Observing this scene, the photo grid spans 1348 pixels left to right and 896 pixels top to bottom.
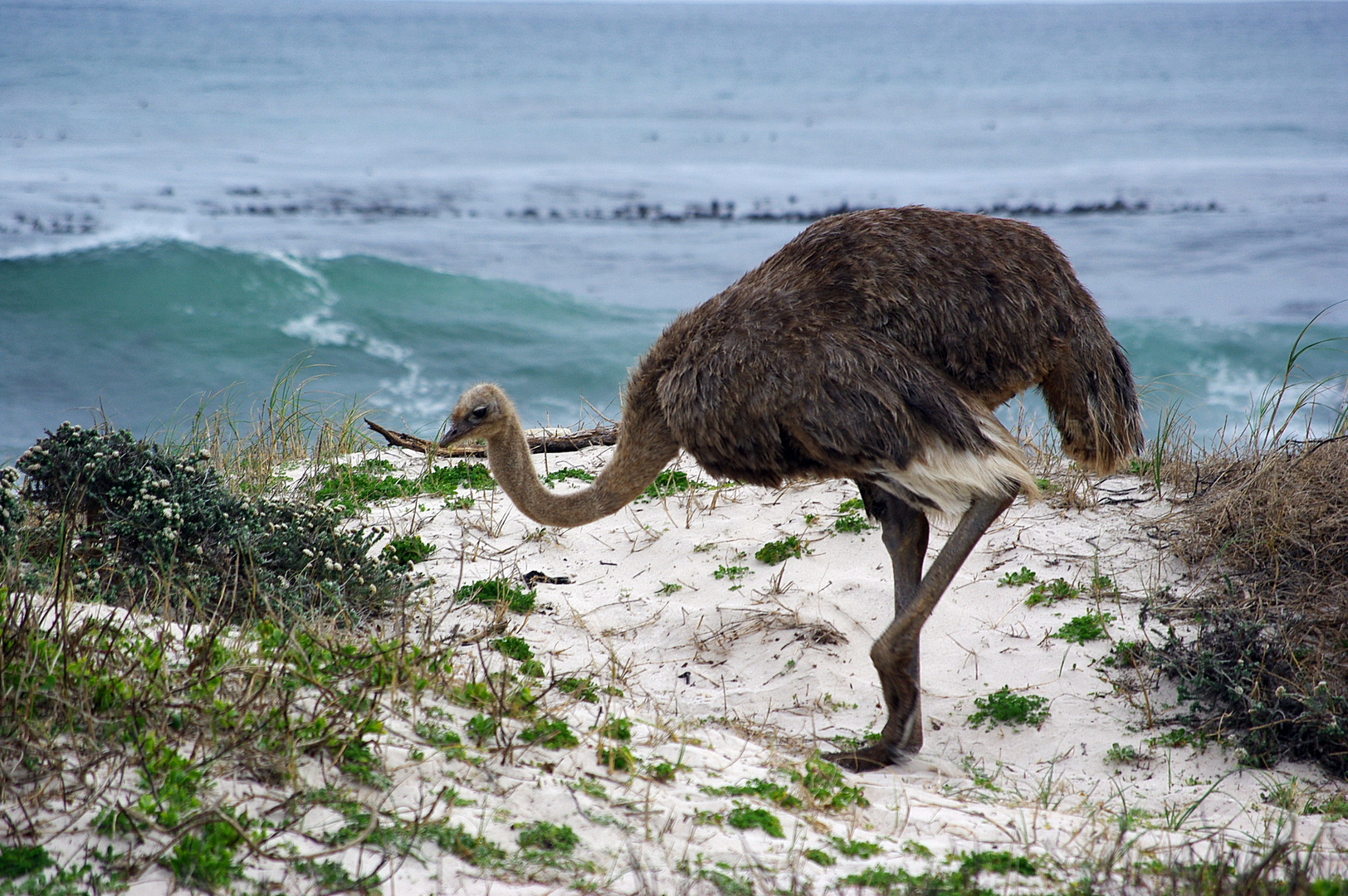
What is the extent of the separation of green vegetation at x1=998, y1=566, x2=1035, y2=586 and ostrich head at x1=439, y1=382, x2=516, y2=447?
7.09 feet

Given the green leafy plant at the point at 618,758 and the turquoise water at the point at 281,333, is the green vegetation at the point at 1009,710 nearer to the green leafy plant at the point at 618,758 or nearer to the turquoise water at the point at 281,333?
the green leafy plant at the point at 618,758

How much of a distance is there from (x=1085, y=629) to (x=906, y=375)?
1.53 meters

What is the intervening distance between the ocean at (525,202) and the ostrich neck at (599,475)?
220 centimetres

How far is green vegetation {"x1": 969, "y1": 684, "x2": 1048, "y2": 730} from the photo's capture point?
4164 millimetres

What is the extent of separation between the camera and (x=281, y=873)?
8.35ft

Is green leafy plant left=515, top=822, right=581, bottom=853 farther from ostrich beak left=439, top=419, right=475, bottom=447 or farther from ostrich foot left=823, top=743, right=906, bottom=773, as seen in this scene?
ostrich beak left=439, top=419, right=475, bottom=447

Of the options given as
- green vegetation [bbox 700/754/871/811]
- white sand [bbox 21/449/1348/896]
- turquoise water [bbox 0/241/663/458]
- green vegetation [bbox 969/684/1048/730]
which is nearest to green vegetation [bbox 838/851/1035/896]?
white sand [bbox 21/449/1348/896]

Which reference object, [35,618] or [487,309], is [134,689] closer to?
[35,618]

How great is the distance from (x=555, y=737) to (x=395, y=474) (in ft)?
11.2

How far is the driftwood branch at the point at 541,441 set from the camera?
257 inches

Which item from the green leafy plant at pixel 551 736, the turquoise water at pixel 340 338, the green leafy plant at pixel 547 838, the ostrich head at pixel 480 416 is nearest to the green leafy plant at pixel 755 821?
the green leafy plant at pixel 547 838

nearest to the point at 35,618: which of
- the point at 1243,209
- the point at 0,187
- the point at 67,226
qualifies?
the point at 67,226

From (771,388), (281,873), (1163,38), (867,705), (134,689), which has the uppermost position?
(1163,38)

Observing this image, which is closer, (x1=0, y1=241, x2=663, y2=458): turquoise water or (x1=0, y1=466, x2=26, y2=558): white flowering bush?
(x1=0, y1=466, x2=26, y2=558): white flowering bush
